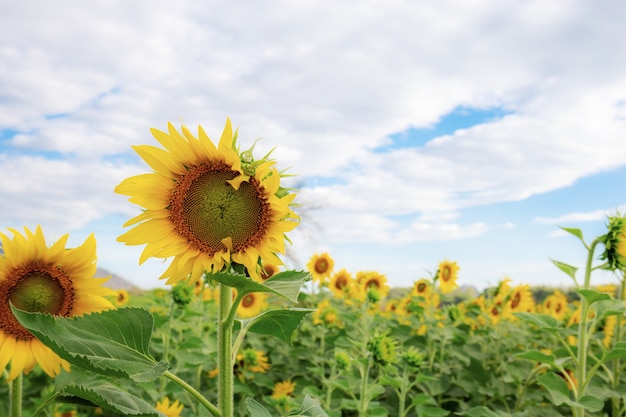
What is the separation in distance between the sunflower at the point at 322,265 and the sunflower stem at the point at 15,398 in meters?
4.84

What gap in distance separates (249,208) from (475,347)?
4026 mm

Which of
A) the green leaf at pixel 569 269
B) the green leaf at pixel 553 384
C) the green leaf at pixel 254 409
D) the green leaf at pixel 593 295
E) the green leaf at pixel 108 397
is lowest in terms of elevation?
the green leaf at pixel 553 384

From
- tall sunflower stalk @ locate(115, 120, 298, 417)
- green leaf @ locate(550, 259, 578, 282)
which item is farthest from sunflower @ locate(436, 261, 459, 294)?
tall sunflower stalk @ locate(115, 120, 298, 417)

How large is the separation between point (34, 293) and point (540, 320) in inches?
98.1

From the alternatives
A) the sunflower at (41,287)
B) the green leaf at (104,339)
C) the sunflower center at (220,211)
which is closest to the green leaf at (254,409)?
the green leaf at (104,339)

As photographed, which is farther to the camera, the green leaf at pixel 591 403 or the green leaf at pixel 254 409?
the green leaf at pixel 591 403

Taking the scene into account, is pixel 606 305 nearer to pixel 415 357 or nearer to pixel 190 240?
pixel 415 357

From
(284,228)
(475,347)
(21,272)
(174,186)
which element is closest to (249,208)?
(284,228)

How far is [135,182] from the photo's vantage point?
175 cm

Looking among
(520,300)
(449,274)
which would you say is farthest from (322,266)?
(520,300)

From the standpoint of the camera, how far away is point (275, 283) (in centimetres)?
154

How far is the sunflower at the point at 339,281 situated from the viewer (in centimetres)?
689

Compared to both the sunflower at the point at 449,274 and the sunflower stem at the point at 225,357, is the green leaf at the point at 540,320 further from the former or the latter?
the sunflower at the point at 449,274

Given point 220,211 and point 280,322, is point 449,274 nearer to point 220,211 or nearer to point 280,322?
point 280,322
